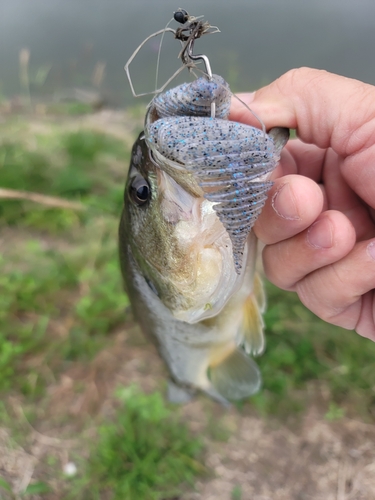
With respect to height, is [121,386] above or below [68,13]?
below

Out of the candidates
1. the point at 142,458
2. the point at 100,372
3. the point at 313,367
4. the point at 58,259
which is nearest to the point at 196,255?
the point at 142,458

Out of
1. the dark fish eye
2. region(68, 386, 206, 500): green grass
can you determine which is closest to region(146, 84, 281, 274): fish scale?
the dark fish eye

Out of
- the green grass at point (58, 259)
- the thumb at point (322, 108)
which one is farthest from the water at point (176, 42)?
the thumb at point (322, 108)

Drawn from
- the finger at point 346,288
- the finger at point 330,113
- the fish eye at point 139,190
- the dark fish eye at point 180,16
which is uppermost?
the dark fish eye at point 180,16

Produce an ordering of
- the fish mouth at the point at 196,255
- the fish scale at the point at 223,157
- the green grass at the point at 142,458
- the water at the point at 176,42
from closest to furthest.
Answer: the fish scale at the point at 223,157 → the fish mouth at the point at 196,255 → the green grass at the point at 142,458 → the water at the point at 176,42

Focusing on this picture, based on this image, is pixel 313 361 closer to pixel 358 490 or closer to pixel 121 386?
pixel 358 490

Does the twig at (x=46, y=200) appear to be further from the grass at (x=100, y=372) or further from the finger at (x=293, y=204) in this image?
the finger at (x=293, y=204)

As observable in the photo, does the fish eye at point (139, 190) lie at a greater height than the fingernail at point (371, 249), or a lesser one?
greater

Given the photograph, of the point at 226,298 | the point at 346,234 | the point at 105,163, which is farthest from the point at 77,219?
the point at 346,234
